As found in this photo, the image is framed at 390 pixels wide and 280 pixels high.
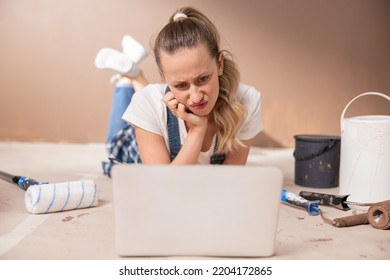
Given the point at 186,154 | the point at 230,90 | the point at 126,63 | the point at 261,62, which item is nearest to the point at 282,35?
the point at 261,62

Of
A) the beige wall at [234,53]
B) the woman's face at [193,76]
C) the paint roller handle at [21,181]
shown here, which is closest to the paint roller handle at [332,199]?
the woman's face at [193,76]

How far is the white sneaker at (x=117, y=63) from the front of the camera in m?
2.23

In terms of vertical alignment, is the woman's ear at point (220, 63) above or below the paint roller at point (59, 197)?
above

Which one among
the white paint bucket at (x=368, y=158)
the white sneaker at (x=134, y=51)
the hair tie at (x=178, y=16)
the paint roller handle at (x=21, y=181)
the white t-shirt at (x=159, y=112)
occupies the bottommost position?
the paint roller handle at (x=21, y=181)

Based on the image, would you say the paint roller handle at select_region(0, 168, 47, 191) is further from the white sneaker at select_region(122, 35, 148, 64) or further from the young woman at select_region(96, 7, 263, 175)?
the white sneaker at select_region(122, 35, 148, 64)

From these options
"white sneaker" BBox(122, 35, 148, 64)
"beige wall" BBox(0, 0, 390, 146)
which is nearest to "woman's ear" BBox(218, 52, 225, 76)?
"white sneaker" BBox(122, 35, 148, 64)

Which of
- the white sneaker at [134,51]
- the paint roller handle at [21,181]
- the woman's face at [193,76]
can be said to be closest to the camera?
the woman's face at [193,76]

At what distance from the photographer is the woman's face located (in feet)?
4.31

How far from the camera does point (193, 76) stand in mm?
1312

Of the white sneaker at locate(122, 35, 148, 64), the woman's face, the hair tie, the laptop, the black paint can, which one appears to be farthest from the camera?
the white sneaker at locate(122, 35, 148, 64)

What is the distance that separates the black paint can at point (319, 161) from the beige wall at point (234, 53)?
1.18 metres

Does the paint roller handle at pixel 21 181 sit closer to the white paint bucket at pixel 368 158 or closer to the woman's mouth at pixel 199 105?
the woman's mouth at pixel 199 105

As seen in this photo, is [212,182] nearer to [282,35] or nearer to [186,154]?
[186,154]

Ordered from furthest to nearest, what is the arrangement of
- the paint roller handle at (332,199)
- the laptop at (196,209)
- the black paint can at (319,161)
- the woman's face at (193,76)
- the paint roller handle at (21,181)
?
1. the black paint can at (319,161)
2. the paint roller handle at (21,181)
3. the paint roller handle at (332,199)
4. the woman's face at (193,76)
5. the laptop at (196,209)
